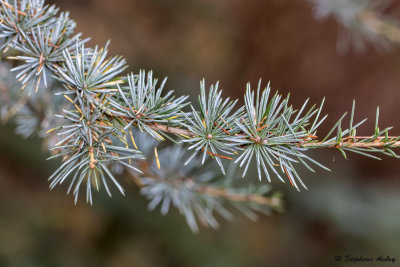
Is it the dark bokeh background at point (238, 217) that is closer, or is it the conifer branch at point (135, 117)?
the conifer branch at point (135, 117)

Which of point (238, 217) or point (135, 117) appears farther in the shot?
point (238, 217)

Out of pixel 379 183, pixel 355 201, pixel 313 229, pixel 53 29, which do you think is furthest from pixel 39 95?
pixel 379 183

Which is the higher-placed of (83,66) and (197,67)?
(197,67)

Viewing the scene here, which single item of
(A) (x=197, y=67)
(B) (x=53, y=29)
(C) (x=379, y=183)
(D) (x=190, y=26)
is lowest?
(B) (x=53, y=29)

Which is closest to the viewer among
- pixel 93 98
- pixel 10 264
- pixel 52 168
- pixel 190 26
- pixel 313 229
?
pixel 93 98

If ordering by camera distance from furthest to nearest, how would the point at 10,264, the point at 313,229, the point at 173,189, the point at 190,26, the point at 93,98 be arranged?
the point at 190,26
the point at 313,229
the point at 10,264
the point at 173,189
the point at 93,98

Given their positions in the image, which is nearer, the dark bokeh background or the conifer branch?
the conifer branch

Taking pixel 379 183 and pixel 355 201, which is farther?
pixel 379 183

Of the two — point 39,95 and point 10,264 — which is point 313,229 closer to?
point 10,264
